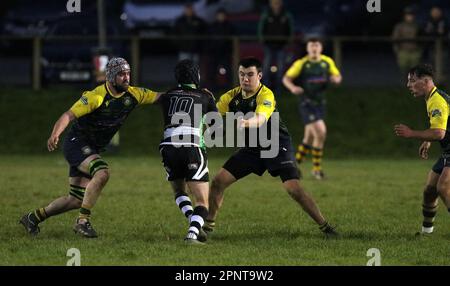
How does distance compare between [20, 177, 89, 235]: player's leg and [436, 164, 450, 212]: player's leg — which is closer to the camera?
[436, 164, 450, 212]: player's leg

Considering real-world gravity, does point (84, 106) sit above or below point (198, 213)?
above

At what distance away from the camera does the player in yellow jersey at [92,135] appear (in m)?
11.0

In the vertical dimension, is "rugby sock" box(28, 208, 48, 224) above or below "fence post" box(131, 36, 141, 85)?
below

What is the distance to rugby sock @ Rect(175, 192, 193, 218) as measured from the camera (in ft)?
36.3

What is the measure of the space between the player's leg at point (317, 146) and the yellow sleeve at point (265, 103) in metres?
6.87

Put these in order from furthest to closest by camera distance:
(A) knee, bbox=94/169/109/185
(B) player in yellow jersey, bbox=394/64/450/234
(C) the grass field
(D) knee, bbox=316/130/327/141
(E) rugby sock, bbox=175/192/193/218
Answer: (D) knee, bbox=316/130/327/141 → (E) rugby sock, bbox=175/192/193/218 → (A) knee, bbox=94/169/109/185 → (B) player in yellow jersey, bbox=394/64/450/234 → (C) the grass field

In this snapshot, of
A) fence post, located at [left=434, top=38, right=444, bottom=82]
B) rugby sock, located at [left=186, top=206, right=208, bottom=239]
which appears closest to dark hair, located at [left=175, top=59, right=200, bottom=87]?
rugby sock, located at [left=186, top=206, right=208, bottom=239]

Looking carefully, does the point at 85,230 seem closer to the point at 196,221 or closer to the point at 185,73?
the point at 196,221

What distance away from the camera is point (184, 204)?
11.1m

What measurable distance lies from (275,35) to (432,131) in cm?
1323

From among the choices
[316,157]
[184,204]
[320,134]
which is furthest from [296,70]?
[184,204]

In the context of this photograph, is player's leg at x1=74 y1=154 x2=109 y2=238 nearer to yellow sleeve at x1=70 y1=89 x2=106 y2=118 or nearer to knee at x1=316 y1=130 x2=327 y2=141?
yellow sleeve at x1=70 y1=89 x2=106 y2=118
